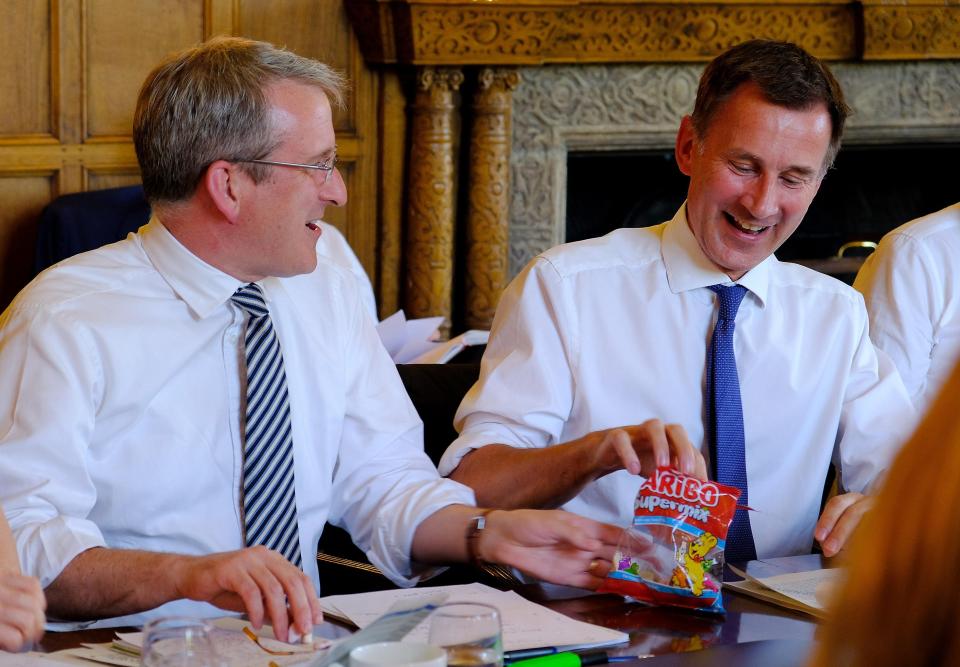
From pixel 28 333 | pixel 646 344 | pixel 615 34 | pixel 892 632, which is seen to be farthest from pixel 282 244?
pixel 615 34

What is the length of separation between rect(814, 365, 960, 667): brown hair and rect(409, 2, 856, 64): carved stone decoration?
11.9ft

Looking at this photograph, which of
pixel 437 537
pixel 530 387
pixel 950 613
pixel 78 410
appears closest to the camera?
pixel 950 613

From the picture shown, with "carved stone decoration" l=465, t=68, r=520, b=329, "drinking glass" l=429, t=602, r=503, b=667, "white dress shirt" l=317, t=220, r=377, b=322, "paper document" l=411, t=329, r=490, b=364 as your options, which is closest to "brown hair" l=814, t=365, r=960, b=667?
"drinking glass" l=429, t=602, r=503, b=667

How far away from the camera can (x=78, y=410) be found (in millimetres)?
1607

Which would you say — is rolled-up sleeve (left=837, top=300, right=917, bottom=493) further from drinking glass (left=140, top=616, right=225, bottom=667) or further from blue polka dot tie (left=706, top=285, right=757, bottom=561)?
drinking glass (left=140, top=616, right=225, bottom=667)

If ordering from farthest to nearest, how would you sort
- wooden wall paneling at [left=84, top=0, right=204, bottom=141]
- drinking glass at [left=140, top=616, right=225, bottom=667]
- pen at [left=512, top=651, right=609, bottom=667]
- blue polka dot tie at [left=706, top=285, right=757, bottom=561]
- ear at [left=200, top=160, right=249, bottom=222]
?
wooden wall paneling at [left=84, top=0, right=204, bottom=141], blue polka dot tie at [left=706, top=285, right=757, bottom=561], ear at [left=200, top=160, right=249, bottom=222], pen at [left=512, top=651, right=609, bottom=667], drinking glass at [left=140, top=616, right=225, bottom=667]

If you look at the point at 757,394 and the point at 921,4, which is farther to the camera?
the point at 921,4

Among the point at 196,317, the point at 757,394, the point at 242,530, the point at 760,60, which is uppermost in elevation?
the point at 760,60

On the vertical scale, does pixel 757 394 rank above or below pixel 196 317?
below

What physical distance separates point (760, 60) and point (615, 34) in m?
2.39

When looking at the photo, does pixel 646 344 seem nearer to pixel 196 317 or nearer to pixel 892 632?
pixel 196 317

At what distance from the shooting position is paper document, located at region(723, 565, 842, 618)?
1.46 m

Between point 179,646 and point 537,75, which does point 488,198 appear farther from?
point 179,646

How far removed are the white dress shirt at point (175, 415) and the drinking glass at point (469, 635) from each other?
589mm
